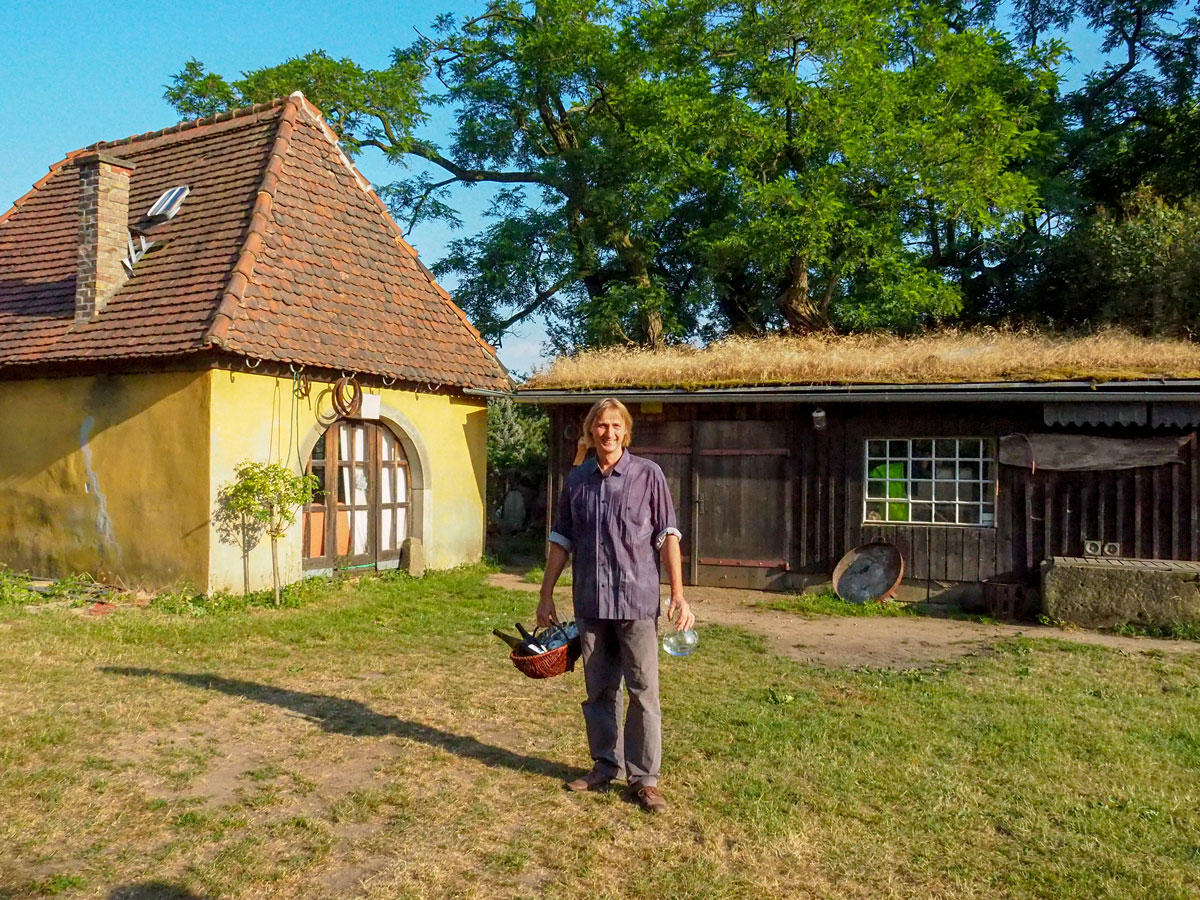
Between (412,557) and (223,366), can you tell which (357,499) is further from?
(223,366)

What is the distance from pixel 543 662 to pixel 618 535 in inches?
28.3

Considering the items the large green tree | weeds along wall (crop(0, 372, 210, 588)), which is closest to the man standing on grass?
weeds along wall (crop(0, 372, 210, 588))

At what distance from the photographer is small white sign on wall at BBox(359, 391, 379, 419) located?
11562 millimetres

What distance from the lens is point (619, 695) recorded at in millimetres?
4918

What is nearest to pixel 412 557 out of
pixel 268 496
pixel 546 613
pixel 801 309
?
pixel 268 496

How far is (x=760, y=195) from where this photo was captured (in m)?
19.7

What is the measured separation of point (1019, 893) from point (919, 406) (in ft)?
26.3

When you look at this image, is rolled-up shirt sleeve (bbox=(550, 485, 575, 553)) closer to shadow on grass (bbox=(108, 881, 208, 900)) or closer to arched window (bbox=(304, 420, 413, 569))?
shadow on grass (bbox=(108, 881, 208, 900))

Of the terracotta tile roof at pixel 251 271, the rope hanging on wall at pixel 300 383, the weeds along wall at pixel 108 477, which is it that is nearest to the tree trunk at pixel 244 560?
the weeds along wall at pixel 108 477

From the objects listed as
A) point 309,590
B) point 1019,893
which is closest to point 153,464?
point 309,590

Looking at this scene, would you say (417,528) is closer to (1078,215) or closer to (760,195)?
(760,195)

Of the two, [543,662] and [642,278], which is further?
[642,278]

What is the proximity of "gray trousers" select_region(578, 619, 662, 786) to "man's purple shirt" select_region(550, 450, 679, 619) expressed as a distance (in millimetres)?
108

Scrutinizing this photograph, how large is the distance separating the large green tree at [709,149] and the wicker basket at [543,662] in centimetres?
1592
